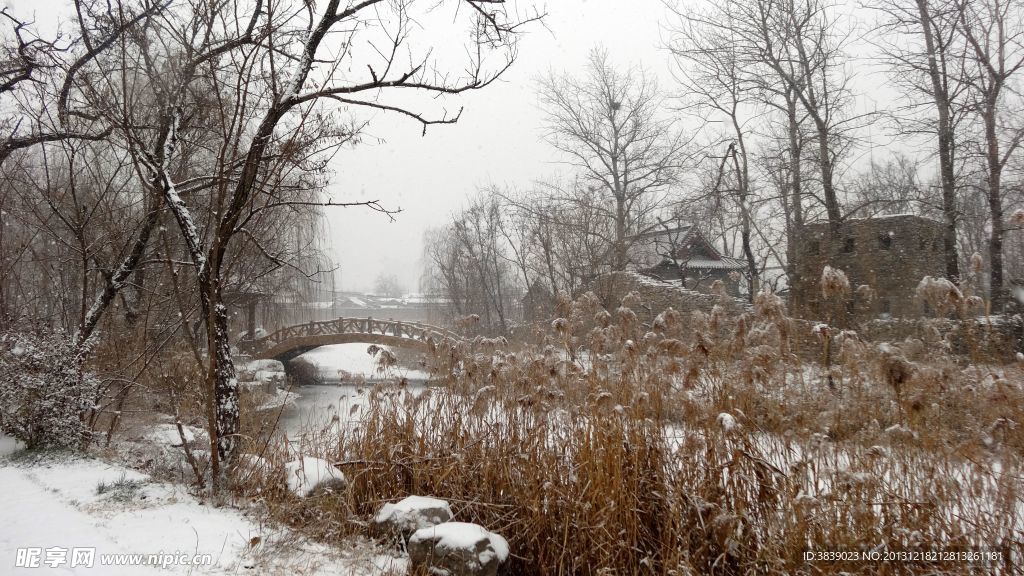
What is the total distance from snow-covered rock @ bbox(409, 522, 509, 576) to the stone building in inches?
383

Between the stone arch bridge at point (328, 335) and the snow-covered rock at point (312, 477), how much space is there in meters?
13.6

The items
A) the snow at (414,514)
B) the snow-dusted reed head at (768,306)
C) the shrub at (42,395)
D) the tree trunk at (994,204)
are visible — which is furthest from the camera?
the tree trunk at (994,204)

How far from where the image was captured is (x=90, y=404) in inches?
182

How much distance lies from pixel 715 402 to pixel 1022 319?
782 cm

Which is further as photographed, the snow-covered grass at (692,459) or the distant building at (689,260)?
the distant building at (689,260)

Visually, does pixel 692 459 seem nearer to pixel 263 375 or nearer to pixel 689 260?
pixel 263 375

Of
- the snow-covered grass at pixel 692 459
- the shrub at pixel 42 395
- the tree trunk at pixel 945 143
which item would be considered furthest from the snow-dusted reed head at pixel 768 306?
the tree trunk at pixel 945 143

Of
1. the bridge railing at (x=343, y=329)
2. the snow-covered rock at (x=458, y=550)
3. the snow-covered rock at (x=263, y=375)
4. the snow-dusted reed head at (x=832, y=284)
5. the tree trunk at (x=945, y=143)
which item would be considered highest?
the tree trunk at (x=945, y=143)

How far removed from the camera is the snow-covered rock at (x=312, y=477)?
344 cm

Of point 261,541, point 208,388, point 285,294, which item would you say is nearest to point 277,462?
point 208,388

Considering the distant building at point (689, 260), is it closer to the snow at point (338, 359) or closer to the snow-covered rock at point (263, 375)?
the snow at point (338, 359)

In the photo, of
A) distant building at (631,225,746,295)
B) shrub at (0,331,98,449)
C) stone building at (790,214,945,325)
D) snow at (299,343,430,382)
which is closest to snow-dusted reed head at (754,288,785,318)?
shrub at (0,331,98,449)

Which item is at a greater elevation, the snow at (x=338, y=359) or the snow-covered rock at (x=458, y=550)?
the snow-covered rock at (x=458, y=550)

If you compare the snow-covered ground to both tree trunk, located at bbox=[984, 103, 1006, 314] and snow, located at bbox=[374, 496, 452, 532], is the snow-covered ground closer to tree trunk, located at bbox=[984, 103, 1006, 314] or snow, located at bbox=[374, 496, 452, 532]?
snow, located at bbox=[374, 496, 452, 532]
